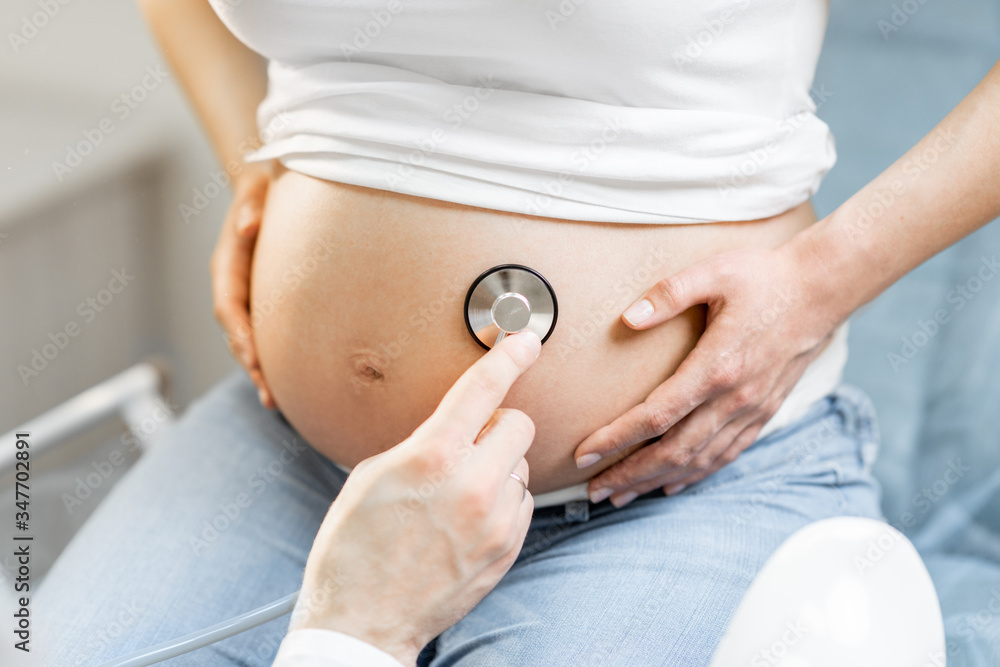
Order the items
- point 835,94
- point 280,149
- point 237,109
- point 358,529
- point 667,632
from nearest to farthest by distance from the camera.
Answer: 1. point 358,529
2. point 667,632
3. point 280,149
4. point 237,109
5. point 835,94

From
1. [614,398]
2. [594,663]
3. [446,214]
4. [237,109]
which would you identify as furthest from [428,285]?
[237,109]

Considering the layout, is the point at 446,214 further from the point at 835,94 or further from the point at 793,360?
the point at 835,94

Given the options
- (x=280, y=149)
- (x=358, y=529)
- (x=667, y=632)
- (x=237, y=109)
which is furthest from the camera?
(x=237, y=109)

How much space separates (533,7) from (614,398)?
1.17ft

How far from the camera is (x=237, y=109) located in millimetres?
1047
